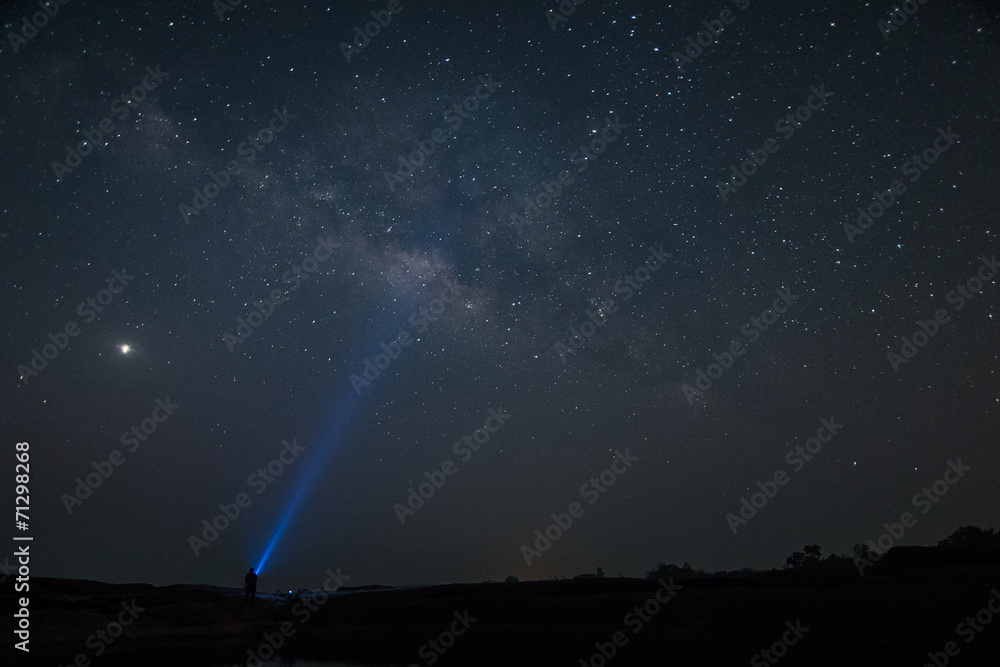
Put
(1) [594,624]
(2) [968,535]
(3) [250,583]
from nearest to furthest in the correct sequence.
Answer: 1. (1) [594,624]
2. (3) [250,583]
3. (2) [968,535]

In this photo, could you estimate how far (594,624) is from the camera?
14867 millimetres

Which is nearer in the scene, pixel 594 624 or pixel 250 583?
pixel 594 624

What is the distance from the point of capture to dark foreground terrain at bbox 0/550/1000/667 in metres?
11.1

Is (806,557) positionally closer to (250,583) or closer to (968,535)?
(968,535)

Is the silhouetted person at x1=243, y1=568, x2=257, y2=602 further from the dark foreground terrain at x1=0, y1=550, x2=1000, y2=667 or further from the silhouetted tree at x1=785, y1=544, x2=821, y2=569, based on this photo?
the silhouetted tree at x1=785, y1=544, x2=821, y2=569

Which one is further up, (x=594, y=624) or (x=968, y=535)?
(x=594, y=624)

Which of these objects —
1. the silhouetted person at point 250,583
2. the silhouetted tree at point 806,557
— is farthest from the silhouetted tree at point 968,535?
the silhouetted person at point 250,583

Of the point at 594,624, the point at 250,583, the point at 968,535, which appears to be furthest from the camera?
the point at 968,535

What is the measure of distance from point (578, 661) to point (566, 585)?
11808mm

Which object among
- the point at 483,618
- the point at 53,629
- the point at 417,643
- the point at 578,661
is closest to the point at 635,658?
the point at 578,661

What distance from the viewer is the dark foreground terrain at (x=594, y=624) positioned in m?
11.1

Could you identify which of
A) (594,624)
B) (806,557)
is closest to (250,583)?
(594,624)

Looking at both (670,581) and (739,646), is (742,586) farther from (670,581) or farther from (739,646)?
(739,646)

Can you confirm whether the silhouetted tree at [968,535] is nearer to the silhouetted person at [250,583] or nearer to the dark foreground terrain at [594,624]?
the dark foreground terrain at [594,624]
